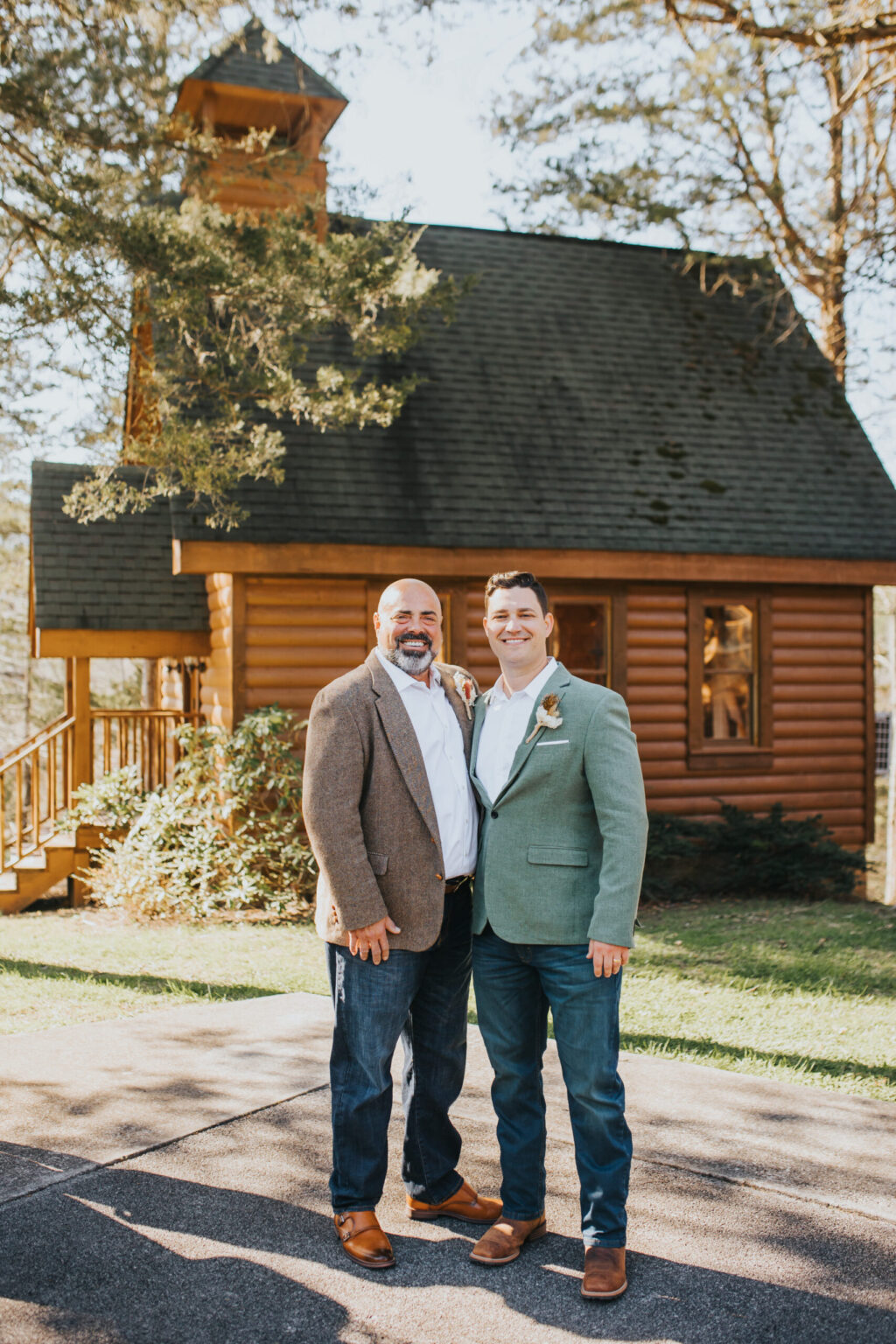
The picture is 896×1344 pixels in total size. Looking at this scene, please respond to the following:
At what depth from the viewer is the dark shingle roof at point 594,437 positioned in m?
11.1

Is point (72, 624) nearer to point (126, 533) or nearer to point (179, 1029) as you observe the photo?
point (126, 533)

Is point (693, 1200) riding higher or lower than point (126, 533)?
lower

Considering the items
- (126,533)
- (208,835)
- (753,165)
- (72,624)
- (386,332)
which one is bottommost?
(208,835)

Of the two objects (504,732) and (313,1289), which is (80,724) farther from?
(313,1289)

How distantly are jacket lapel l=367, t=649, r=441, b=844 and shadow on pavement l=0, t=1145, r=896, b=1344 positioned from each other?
128 centimetres

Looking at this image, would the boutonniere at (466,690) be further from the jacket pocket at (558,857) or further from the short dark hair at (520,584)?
the jacket pocket at (558,857)

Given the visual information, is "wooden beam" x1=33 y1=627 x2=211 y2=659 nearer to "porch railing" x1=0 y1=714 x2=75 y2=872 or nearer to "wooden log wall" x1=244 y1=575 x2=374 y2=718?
"porch railing" x1=0 y1=714 x2=75 y2=872

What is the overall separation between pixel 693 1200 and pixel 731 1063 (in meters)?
1.93

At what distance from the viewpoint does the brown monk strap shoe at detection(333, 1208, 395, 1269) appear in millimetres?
3365

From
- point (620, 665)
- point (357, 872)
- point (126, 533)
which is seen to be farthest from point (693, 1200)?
point (126, 533)

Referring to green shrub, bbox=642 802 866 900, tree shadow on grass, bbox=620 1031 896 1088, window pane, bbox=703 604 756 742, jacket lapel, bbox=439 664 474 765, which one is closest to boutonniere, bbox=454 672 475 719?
jacket lapel, bbox=439 664 474 765

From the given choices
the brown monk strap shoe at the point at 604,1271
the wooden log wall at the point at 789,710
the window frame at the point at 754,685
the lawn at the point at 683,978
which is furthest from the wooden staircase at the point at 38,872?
the brown monk strap shoe at the point at 604,1271

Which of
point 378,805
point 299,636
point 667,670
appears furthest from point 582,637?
point 378,805

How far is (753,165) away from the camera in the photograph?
1574cm
